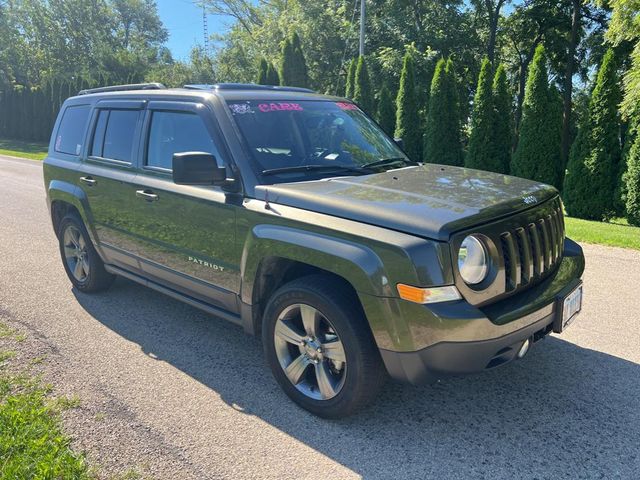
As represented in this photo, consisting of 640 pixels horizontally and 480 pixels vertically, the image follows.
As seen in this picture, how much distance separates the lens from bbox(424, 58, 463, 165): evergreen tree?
16.1 metres

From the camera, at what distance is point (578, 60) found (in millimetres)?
30016

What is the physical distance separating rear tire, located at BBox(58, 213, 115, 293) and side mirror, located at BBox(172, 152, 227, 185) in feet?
7.79

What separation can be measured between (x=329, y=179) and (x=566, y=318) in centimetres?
172

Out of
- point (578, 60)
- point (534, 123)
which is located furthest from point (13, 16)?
point (534, 123)

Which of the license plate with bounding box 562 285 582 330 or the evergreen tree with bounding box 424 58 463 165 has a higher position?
the evergreen tree with bounding box 424 58 463 165

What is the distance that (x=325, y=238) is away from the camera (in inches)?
123

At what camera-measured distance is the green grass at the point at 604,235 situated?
8.02m

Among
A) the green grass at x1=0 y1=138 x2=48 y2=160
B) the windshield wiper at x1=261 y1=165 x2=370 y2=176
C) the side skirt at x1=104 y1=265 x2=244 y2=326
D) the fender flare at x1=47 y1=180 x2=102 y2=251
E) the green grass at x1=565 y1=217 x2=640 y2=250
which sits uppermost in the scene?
the windshield wiper at x1=261 y1=165 x2=370 y2=176

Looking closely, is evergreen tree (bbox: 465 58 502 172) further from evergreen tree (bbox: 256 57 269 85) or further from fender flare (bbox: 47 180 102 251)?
evergreen tree (bbox: 256 57 269 85)

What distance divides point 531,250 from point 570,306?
465 millimetres

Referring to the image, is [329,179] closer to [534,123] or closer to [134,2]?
[534,123]

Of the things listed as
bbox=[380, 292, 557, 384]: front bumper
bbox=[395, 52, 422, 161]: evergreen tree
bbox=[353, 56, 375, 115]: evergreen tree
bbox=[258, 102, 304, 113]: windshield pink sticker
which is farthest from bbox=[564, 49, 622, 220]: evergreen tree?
bbox=[380, 292, 557, 384]: front bumper

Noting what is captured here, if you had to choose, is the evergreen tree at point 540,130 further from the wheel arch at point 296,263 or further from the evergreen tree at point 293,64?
the evergreen tree at point 293,64

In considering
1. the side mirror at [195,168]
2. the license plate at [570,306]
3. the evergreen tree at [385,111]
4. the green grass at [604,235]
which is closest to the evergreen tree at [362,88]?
the evergreen tree at [385,111]
